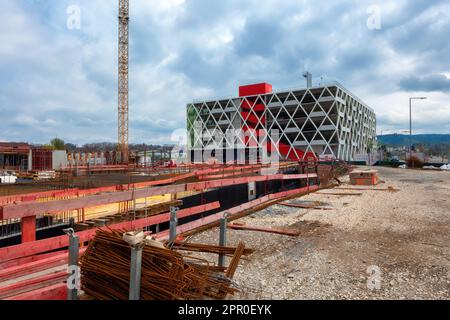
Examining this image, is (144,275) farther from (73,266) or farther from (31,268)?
(31,268)

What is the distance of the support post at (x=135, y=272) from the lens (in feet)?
10.4

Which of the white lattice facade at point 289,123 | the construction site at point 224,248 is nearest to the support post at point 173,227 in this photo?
the construction site at point 224,248

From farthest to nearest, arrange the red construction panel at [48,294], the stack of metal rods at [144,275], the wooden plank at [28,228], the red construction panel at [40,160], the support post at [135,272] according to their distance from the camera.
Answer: the red construction panel at [40,160]
the wooden plank at [28,228]
the red construction panel at [48,294]
the stack of metal rods at [144,275]
the support post at [135,272]

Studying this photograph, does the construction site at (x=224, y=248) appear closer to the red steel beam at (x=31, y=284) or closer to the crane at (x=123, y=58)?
the red steel beam at (x=31, y=284)

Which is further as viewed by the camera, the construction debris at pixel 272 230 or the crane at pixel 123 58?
the crane at pixel 123 58

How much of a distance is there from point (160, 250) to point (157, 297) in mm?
520

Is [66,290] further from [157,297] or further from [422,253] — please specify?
[422,253]

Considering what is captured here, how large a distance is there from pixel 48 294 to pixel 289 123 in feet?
204

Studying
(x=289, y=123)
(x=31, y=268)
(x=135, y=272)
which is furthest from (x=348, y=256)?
(x=289, y=123)

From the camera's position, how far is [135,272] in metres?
3.19

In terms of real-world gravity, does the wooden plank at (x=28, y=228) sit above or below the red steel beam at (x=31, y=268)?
above

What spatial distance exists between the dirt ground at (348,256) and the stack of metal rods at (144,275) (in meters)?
0.62

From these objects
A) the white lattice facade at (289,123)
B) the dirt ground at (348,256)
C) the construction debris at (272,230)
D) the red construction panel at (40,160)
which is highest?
the white lattice facade at (289,123)

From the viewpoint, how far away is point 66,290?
3684 millimetres
